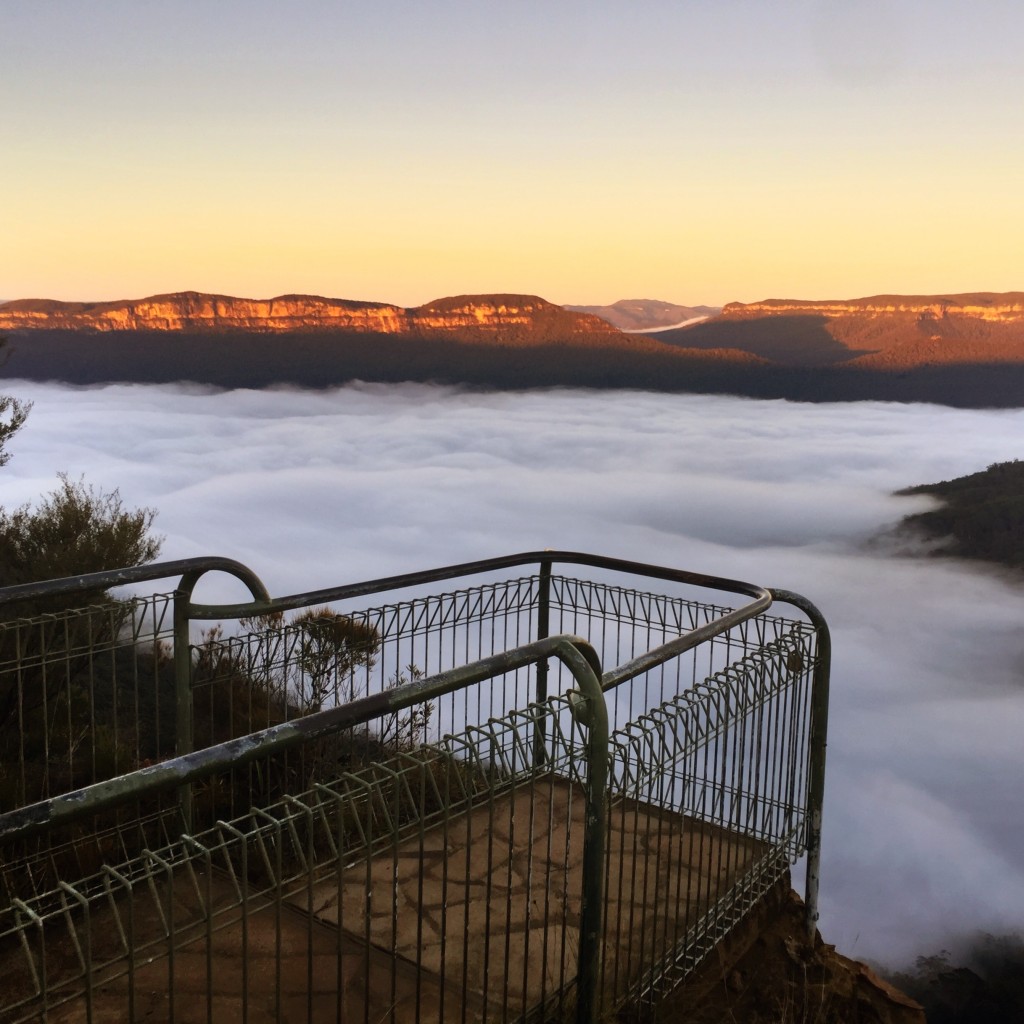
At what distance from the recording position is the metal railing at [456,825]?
8.10 ft

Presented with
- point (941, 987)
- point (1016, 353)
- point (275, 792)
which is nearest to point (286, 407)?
point (1016, 353)

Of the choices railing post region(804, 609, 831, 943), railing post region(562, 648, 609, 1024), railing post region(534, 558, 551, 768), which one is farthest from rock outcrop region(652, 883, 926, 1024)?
railing post region(534, 558, 551, 768)

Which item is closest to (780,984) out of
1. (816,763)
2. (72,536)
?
(816,763)

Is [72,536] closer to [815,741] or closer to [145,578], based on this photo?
[145,578]

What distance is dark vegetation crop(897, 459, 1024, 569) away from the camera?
61312 millimetres

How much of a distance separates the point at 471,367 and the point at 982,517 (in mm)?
35833

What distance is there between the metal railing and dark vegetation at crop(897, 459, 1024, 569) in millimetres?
62970

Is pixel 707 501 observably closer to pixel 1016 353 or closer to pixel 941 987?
pixel 1016 353

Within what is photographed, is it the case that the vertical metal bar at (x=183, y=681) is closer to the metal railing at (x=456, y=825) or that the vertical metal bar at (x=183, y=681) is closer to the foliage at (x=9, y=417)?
the metal railing at (x=456, y=825)

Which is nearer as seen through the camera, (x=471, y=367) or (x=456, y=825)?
(x=456, y=825)

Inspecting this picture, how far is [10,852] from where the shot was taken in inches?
148

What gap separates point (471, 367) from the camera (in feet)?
228

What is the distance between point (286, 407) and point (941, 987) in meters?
87.8

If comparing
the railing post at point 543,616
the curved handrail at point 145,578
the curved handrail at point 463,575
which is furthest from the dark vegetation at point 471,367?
the curved handrail at point 145,578
